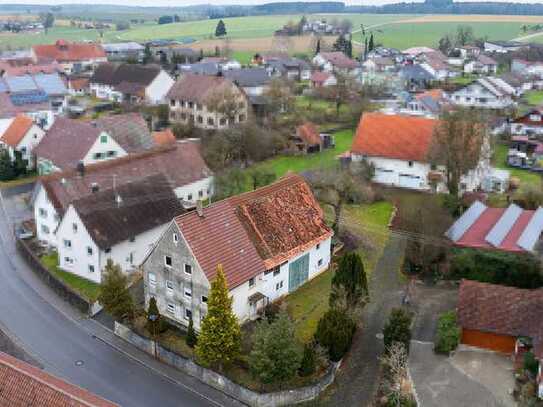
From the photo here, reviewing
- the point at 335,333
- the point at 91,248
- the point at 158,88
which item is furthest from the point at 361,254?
the point at 158,88

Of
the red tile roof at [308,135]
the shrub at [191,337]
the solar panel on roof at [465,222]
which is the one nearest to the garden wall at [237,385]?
the shrub at [191,337]

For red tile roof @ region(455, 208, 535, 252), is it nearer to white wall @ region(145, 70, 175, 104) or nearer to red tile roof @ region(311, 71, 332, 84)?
white wall @ region(145, 70, 175, 104)

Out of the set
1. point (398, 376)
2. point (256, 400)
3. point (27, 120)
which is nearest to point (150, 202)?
point (256, 400)

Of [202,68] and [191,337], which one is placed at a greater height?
[202,68]

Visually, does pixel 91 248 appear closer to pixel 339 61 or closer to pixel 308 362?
pixel 308 362

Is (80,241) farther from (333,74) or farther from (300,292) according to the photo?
(333,74)

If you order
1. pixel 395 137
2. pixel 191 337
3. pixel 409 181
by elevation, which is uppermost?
pixel 395 137

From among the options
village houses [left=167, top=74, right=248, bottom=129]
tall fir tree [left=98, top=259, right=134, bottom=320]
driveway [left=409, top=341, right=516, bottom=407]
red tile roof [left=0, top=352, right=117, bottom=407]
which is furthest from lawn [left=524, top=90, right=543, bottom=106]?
red tile roof [left=0, top=352, right=117, bottom=407]
